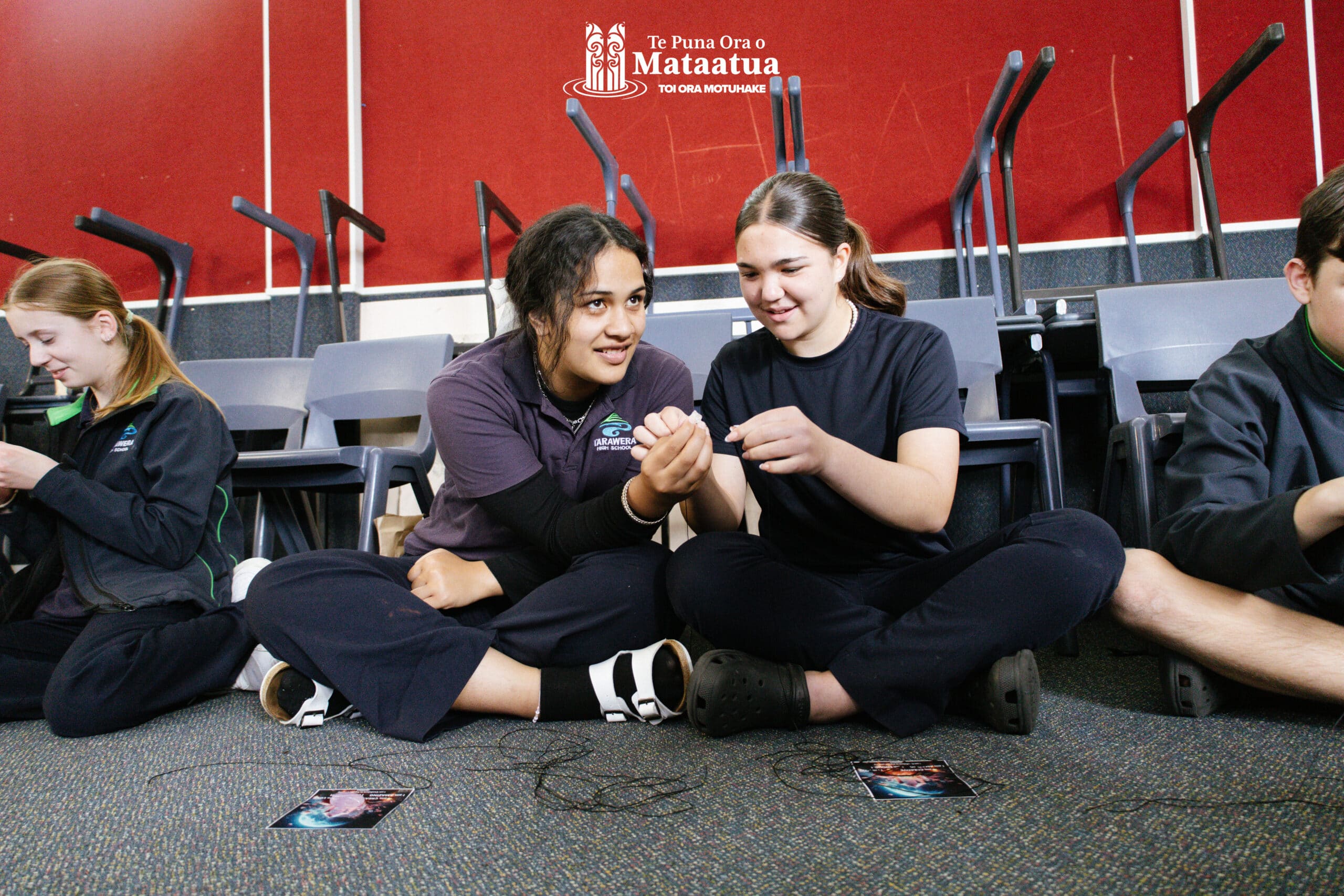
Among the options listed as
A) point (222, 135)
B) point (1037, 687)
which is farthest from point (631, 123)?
point (1037, 687)

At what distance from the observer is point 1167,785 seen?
27.4 inches

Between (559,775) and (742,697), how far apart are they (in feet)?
0.73

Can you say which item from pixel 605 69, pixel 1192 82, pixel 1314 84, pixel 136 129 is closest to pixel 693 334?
pixel 605 69

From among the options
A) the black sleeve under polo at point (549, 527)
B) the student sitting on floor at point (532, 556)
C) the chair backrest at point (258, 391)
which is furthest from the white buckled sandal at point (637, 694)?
the chair backrest at point (258, 391)

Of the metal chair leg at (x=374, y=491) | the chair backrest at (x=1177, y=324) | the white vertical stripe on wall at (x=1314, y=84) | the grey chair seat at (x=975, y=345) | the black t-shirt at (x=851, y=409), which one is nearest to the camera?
the black t-shirt at (x=851, y=409)

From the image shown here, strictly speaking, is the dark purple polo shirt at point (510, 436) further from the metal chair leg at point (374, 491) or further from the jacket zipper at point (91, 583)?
the jacket zipper at point (91, 583)

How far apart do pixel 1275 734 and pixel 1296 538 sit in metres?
0.21

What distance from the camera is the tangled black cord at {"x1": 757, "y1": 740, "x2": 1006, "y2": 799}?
0.71 meters

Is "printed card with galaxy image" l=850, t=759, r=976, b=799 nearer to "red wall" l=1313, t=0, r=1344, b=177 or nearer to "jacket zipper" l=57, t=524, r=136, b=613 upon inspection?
"jacket zipper" l=57, t=524, r=136, b=613

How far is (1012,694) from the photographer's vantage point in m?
0.87

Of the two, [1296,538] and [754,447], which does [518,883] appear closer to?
[754,447]

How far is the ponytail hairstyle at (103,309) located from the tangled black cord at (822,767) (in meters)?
1.14

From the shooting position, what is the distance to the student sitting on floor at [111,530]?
1.10 m

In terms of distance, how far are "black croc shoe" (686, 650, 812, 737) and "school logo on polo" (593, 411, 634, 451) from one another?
39 cm
